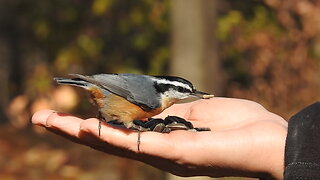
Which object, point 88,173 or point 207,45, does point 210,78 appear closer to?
point 207,45

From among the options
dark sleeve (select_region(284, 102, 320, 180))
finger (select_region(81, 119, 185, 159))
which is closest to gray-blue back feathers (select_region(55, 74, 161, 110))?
finger (select_region(81, 119, 185, 159))

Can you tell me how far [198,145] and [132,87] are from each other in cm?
71

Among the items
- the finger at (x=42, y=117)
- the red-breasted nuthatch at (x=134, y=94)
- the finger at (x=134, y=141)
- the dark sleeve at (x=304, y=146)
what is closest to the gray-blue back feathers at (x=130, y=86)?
the red-breasted nuthatch at (x=134, y=94)

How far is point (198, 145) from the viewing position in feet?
10.8

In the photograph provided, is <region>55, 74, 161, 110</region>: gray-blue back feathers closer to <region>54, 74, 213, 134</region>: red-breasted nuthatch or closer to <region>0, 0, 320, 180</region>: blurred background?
<region>54, 74, 213, 134</region>: red-breasted nuthatch

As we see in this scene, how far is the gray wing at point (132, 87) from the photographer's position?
151 inches

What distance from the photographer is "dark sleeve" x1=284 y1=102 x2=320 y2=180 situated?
3.10m

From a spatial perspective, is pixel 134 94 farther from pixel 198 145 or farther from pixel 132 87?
pixel 198 145

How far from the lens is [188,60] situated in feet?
19.8

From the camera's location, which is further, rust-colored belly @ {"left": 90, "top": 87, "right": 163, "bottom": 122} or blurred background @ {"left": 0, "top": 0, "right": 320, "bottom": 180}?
blurred background @ {"left": 0, "top": 0, "right": 320, "bottom": 180}

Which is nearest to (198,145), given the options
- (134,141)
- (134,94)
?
(134,141)

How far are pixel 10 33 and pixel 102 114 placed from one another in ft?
23.4

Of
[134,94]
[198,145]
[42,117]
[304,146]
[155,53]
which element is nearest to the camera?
[304,146]

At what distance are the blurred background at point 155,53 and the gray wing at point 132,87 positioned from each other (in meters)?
2.10
